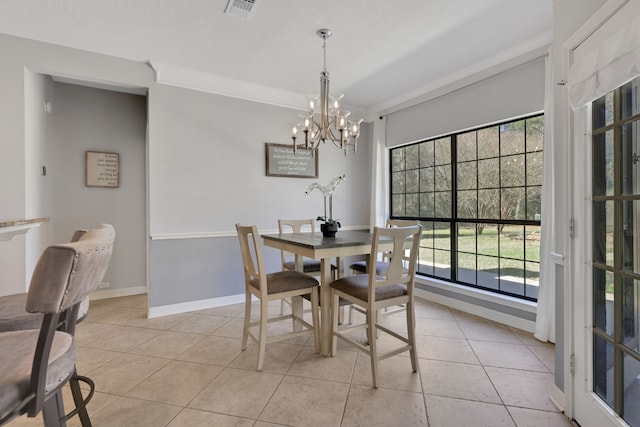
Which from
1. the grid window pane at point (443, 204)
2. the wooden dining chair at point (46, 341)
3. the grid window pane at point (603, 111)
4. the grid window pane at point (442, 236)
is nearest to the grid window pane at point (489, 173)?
the grid window pane at point (443, 204)

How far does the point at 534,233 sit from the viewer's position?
9.13ft

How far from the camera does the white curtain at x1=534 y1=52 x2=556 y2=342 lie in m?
2.40

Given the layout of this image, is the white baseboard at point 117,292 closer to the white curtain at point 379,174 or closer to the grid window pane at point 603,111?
the white curtain at point 379,174

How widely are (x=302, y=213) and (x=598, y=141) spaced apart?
2.96 metres

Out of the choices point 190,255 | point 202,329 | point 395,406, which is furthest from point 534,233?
point 190,255

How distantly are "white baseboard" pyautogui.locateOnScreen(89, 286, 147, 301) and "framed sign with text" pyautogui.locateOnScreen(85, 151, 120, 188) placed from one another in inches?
51.0

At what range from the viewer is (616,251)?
1294 mm

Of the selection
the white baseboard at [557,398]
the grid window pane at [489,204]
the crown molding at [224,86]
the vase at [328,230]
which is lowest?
the white baseboard at [557,398]

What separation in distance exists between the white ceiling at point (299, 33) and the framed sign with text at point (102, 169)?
4.15ft

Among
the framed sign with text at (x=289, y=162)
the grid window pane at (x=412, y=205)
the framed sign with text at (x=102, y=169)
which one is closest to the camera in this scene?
the framed sign with text at (x=102, y=169)

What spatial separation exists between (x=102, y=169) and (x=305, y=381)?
3415mm

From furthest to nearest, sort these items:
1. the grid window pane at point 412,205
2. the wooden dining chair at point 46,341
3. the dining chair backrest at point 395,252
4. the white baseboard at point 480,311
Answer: the grid window pane at point 412,205 < the white baseboard at point 480,311 < the dining chair backrest at point 395,252 < the wooden dining chair at point 46,341

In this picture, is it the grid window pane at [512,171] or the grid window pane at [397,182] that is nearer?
the grid window pane at [512,171]

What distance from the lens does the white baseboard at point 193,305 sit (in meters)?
3.04
